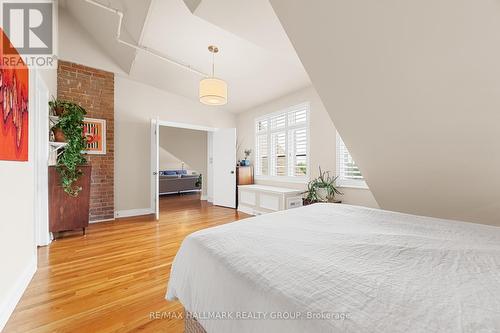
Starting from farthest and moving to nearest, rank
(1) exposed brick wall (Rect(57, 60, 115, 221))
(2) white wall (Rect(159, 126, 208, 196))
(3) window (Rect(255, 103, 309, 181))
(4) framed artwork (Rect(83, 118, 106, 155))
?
(2) white wall (Rect(159, 126, 208, 196)) → (3) window (Rect(255, 103, 309, 181)) → (4) framed artwork (Rect(83, 118, 106, 155)) → (1) exposed brick wall (Rect(57, 60, 115, 221))

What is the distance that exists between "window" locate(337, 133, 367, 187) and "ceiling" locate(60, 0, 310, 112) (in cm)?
139

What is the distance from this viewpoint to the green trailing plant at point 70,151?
2994 mm

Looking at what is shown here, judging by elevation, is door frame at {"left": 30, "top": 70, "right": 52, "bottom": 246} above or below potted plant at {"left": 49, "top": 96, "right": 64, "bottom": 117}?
below

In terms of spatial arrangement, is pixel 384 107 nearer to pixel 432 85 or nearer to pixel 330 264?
pixel 432 85

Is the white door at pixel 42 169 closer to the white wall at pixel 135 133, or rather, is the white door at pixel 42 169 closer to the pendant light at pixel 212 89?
the white wall at pixel 135 133

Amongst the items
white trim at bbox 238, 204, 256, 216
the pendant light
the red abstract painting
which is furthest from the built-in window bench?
the red abstract painting

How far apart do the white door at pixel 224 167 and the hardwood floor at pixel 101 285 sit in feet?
6.69

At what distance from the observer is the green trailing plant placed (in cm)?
299

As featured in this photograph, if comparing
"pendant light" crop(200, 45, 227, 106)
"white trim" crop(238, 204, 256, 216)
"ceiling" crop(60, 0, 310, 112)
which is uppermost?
"ceiling" crop(60, 0, 310, 112)

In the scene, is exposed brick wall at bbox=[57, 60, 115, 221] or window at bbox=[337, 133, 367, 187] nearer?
window at bbox=[337, 133, 367, 187]

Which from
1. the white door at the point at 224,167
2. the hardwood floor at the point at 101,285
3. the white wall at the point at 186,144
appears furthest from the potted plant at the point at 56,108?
the white wall at the point at 186,144

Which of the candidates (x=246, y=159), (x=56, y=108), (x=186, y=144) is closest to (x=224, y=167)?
(x=246, y=159)

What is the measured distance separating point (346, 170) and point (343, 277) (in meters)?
3.03

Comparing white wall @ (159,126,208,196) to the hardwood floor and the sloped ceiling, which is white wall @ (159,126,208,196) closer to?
the hardwood floor
